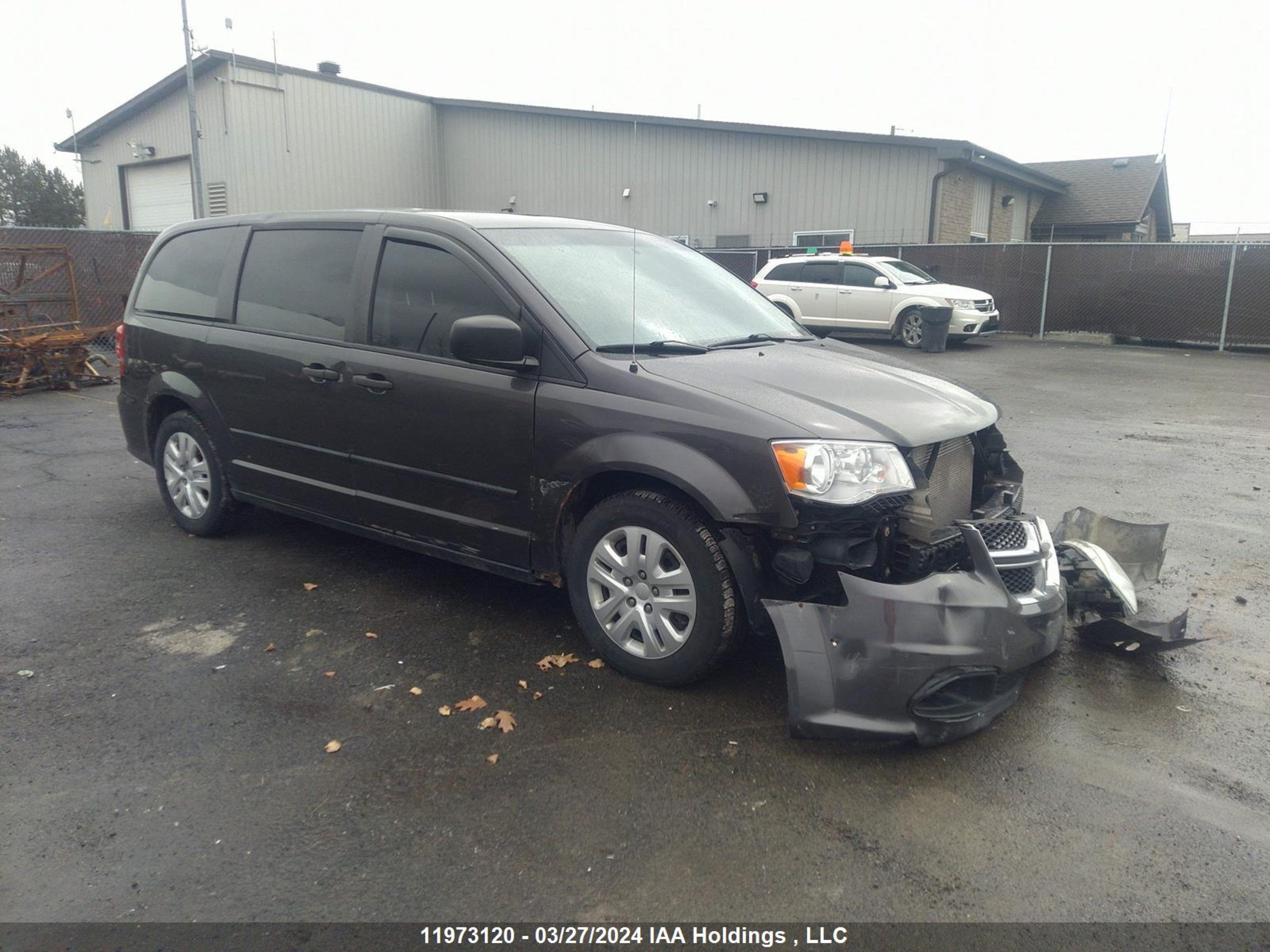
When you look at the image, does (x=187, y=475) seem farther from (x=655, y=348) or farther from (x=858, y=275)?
(x=858, y=275)

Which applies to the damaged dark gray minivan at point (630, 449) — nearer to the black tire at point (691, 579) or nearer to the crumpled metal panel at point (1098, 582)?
the black tire at point (691, 579)

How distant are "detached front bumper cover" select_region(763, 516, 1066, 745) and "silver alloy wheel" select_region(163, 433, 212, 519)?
3831mm

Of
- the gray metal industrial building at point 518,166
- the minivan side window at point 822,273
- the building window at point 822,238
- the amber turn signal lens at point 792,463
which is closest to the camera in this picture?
the amber turn signal lens at point 792,463

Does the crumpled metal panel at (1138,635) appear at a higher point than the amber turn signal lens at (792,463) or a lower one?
lower

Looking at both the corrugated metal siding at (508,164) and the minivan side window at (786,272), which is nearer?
the minivan side window at (786,272)

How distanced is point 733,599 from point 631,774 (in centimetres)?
73

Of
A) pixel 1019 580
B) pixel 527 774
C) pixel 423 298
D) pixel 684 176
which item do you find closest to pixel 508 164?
pixel 684 176

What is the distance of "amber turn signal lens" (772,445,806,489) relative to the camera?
3352 millimetres

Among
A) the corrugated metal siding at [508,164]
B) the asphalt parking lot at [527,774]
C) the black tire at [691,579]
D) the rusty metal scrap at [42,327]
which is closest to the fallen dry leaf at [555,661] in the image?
the asphalt parking lot at [527,774]

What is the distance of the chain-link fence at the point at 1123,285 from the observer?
17859 millimetres

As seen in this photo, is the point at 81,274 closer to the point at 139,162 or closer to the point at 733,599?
the point at 139,162

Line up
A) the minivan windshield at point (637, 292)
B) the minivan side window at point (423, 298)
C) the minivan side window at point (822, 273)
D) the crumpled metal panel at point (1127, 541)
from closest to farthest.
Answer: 1. the minivan windshield at point (637, 292)
2. the minivan side window at point (423, 298)
3. the crumpled metal panel at point (1127, 541)
4. the minivan side window at point (822, 273)

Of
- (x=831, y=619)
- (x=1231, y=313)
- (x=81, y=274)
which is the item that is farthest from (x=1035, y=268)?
(x=831, y=619)

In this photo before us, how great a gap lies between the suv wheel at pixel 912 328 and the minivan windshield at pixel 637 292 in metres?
13.3
